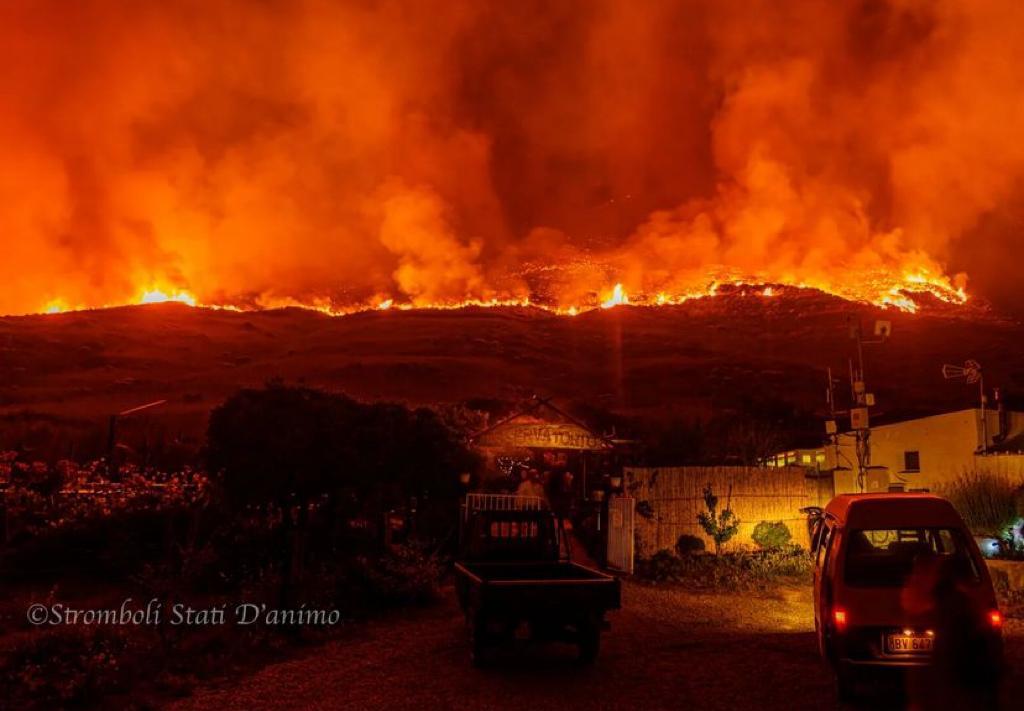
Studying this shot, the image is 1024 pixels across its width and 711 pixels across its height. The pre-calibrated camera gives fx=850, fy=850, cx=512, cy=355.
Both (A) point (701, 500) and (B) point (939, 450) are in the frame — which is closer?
(A) point (701, 500)

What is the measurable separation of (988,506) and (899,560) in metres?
10.4

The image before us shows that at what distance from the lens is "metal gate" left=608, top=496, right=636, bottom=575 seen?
58.8ft

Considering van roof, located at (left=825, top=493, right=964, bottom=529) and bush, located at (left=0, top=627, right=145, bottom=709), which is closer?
van roof, located at (left=825, top=493, right=964, bottom=529)

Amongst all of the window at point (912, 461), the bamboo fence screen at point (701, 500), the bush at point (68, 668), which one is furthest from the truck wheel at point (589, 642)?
the window at point (912, 461)

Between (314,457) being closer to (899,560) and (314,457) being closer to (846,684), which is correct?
(846,684)

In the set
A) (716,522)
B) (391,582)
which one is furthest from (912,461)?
(391,582)

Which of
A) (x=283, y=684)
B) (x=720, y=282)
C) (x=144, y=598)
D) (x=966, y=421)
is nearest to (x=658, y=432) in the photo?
(x=966, y=421)

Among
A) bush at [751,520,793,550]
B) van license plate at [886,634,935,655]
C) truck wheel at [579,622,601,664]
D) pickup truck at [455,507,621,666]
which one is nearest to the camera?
van license plate at [886,634,935,655]

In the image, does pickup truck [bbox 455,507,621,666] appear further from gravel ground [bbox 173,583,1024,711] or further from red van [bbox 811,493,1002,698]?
red van [bbox 811,493,1002,698]

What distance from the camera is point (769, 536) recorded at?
18609 millimetres

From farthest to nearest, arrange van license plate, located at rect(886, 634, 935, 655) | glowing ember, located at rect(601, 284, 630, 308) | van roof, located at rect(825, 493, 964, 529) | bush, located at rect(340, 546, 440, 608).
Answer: glowing ember, located at rect(601, 284, 630, 308)
bush, located at rect(340, 546, 440, 608)
van roof, located at rect(825, 493, 964, 529)
van license plate, located at rect(886, 634, 935, 655)

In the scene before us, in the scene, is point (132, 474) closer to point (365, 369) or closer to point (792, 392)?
point (365, 369)

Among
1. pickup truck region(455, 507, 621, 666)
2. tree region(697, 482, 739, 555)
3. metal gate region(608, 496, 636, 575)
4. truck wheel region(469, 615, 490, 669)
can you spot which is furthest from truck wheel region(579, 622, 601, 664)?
tree region(697, 482, 739, 555)

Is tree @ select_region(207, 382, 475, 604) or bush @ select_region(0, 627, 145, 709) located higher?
tree @ select_region(207, 382, 475, 604)
